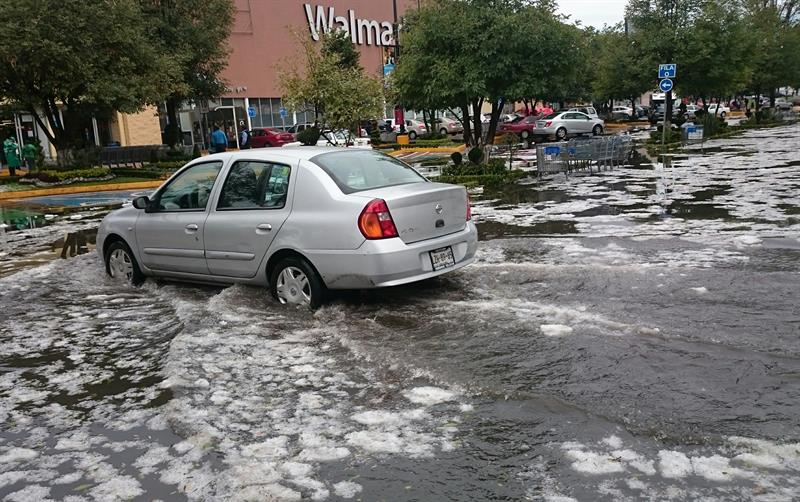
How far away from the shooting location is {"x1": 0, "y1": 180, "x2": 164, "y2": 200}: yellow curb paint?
2236cm

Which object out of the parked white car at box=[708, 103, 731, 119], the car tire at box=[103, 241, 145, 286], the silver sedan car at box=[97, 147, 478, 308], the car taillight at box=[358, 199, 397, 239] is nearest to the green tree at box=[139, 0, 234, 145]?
the car tire at box=[103, 241, 145, 286]

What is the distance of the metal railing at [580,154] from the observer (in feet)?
63.7

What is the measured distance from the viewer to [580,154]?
20125 mm

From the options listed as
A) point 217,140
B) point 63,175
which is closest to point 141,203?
point 63,175

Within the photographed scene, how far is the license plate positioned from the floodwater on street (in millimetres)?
395

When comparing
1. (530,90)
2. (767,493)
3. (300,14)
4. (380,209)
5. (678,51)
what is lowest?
(767,493)

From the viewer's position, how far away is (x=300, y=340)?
5.95 m

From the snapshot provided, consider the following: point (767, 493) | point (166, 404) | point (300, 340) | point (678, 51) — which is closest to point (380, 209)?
point (300, 340)

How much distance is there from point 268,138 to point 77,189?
680 inches

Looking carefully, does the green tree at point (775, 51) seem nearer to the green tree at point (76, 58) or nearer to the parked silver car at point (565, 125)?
the parked silver car at point (565, 125)

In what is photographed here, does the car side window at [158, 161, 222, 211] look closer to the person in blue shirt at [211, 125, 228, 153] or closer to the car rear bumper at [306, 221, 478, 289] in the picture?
Result: the car rear bumper at [306, 221, 478, 289]

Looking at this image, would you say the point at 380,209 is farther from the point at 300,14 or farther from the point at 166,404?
the point at 300,14

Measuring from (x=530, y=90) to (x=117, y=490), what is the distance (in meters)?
17.2

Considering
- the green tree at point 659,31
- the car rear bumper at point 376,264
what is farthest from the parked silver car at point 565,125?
the car rear bumper at point 376,264
